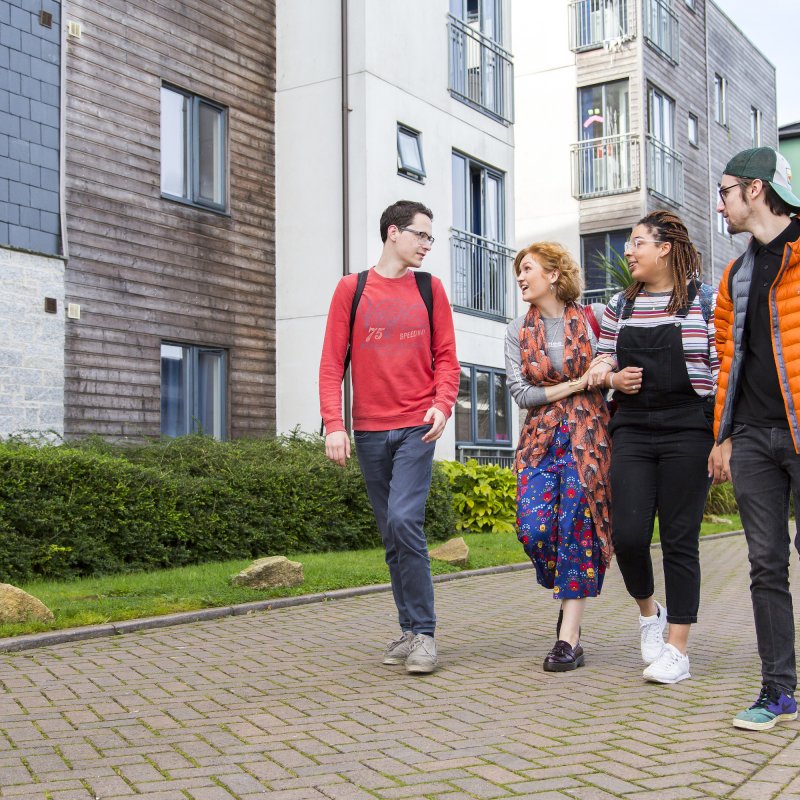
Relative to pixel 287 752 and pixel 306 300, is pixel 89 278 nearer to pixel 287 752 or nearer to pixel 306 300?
pixel 306 300

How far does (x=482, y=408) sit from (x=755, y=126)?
63.5 feet

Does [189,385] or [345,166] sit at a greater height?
[345,166]

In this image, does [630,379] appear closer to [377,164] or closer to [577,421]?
[577,421]

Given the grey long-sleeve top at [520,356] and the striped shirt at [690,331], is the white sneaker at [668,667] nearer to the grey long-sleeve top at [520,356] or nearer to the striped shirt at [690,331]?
the striped shirt at [690,331]

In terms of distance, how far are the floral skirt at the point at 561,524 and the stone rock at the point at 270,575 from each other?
11.3 feet

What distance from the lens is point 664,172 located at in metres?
26.0

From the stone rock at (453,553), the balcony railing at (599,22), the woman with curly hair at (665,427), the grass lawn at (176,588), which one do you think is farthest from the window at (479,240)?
the woman with curly hair at (665,427)

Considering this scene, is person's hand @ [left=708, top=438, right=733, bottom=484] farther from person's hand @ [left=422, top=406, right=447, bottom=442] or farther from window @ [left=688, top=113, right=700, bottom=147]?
window @ [left=688, top=113, right=700, bottom=147]

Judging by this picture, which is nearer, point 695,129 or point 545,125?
point 545,125

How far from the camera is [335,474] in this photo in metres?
12.1

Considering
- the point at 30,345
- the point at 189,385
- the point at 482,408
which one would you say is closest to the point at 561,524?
the point at 30,345

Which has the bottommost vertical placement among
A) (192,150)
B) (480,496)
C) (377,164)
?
(480,496)

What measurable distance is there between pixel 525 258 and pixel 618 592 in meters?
4.09

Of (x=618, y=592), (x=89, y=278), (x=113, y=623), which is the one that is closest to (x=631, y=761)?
(x=113, y=623)
